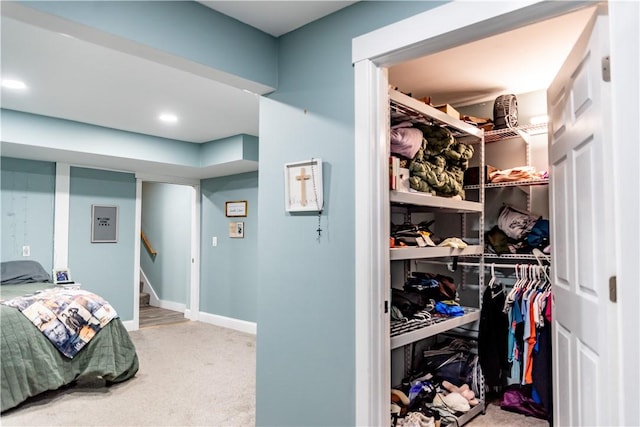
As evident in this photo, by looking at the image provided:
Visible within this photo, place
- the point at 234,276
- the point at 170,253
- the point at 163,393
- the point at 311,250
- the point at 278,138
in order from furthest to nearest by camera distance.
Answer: the point at 170,253 → the point at 234,276 → the point at 163,393 → the point at 278,138 → the point at 311,250

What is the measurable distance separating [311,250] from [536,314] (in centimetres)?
161

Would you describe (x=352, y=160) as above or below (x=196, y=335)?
above

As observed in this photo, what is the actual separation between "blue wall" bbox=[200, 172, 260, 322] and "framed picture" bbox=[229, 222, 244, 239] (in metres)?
0.05

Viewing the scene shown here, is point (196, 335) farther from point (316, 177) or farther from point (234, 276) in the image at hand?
point (316, 177)

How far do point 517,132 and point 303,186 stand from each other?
74.3 inches

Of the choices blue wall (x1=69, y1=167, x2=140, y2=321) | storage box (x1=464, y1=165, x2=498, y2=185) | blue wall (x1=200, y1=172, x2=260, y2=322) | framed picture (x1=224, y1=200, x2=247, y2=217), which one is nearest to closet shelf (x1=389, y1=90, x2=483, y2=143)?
storage box (x1=464, y1=165, x2=498, y2=185)

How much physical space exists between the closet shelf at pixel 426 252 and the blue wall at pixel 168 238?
4338 millimetres

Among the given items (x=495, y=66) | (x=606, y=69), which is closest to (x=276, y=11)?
(x=606, y=69)

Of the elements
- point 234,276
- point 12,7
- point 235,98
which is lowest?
point 234,276

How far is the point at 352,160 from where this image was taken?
1.95 m

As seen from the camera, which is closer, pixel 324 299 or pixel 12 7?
pixel 12 7

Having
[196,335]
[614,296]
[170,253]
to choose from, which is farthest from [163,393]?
[170,253]

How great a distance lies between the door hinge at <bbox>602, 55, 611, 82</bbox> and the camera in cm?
130

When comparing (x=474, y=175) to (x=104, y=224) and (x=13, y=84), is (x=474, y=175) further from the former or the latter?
(x=104, y=224)
